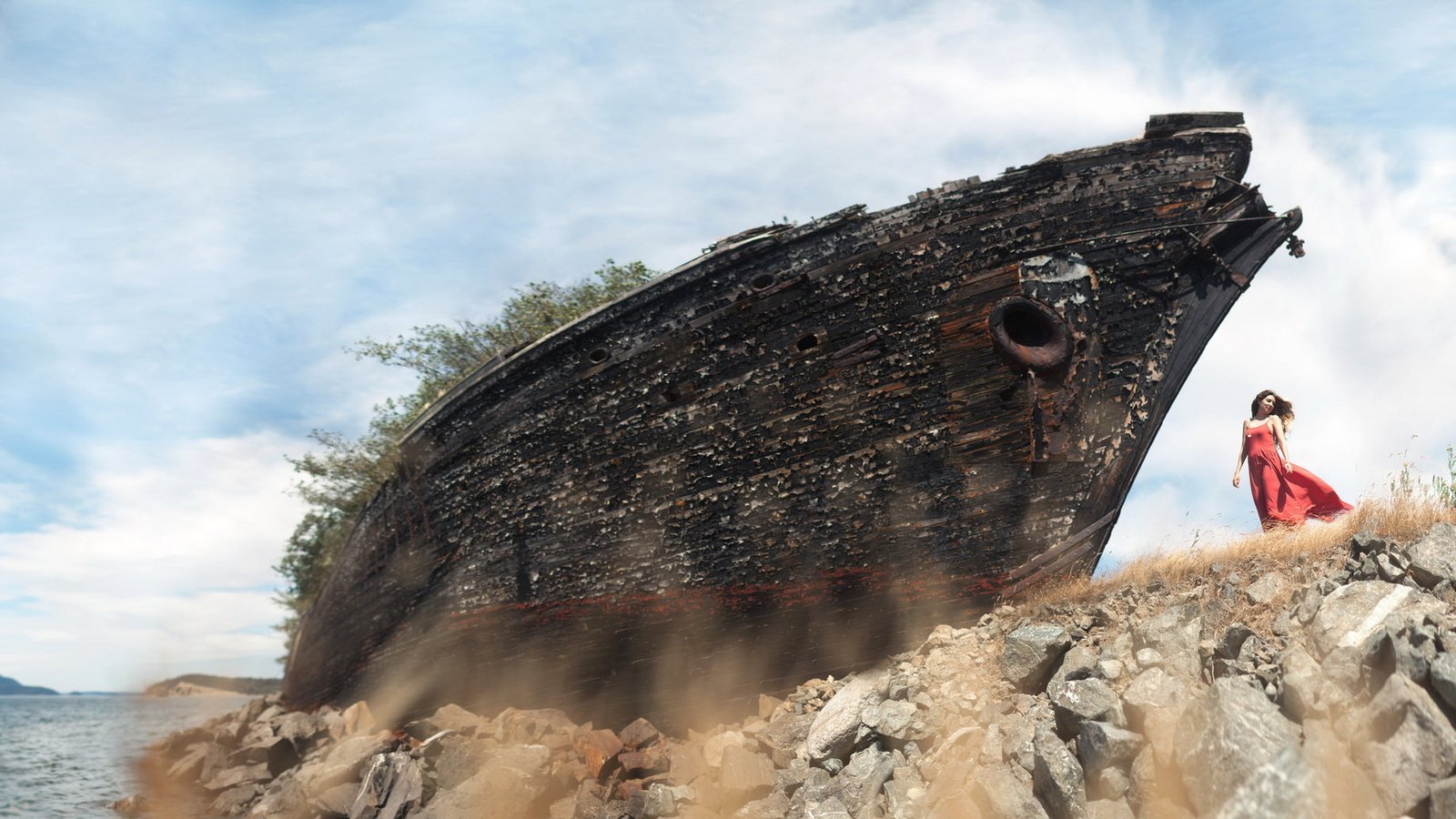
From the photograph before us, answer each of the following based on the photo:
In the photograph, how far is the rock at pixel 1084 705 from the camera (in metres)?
4.50

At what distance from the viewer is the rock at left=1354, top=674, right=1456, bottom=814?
3.41 m

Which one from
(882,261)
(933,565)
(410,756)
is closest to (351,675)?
(410,756)

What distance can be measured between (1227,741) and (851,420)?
3.73m

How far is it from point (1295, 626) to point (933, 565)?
2.67 meters

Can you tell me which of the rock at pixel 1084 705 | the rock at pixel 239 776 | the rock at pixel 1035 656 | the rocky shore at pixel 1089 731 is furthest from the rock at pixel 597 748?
the rock at pixel 239 776

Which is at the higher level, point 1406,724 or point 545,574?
point 545,574

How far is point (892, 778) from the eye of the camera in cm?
526

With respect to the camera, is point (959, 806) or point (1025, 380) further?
point (1025, 380)

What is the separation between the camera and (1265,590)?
493cm

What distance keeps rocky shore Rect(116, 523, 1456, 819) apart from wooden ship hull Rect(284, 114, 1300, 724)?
65 centimetres

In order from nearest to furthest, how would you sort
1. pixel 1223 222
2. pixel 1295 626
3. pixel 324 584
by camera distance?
pixel 1295 626
pixel 1223 222
pixel 324 584

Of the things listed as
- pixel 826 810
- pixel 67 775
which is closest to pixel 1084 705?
pixel 826 810

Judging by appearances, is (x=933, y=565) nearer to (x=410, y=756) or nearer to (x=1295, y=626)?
(x=1295, y=626)

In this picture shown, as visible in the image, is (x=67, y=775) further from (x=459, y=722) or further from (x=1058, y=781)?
(x=1058, y=781)
